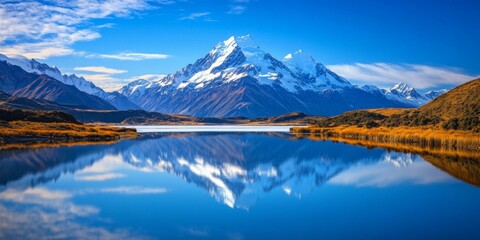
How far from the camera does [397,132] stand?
10769 cm

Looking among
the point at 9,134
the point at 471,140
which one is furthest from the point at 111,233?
the point at 9,134

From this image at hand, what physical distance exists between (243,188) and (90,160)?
1105 inches

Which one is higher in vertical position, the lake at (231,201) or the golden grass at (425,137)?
the golden grass at (425,137)

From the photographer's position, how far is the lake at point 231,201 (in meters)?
24.1

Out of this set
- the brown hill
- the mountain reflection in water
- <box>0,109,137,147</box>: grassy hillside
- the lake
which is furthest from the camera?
<box>0,109,137,147</box>: grassy hillside

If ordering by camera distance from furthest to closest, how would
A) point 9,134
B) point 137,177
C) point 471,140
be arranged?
point 9,134
point 471,140
point 137,177

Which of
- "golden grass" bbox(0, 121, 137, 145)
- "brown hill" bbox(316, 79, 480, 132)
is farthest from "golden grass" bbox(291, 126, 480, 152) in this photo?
"golden grass" bbox(0, 121, 137, 145)

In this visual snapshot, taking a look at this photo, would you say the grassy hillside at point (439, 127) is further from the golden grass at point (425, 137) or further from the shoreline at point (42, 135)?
the shoreline at point (42, 135)

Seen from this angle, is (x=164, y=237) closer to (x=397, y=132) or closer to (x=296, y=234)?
(x=296, y=234)

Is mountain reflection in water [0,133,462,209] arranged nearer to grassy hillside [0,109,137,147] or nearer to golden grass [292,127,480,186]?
golden grass [292,127,480,186]

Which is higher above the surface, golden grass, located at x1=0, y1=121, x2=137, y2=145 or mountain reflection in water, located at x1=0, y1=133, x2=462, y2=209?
golden grass, located at x1=0, y1=121, x2=137, y2=145

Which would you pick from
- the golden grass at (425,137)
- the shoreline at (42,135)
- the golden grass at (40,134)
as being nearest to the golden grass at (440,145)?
the golden grass at (425,137)

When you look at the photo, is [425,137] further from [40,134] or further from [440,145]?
[40,134]

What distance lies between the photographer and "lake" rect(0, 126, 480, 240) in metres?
24.1
